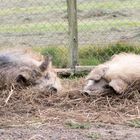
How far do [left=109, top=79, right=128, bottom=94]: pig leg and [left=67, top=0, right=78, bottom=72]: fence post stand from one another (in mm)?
2218

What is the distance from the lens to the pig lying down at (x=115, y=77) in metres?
7.47

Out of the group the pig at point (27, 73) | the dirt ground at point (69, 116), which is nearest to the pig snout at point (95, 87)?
the dirt ground at point (69, 116)

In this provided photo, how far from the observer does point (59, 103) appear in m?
7.26

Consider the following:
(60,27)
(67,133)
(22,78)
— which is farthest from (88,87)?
(60,27)

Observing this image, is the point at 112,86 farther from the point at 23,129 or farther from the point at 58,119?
the point at 23,129

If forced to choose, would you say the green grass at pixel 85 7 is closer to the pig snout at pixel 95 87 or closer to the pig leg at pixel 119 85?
the pig snout at pixel 95 87

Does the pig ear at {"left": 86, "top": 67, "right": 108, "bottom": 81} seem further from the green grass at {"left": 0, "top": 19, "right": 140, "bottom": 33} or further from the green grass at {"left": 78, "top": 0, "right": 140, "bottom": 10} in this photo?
the green grass at {"left": 78, "top": 0, "right": 140, "bottom": 10}

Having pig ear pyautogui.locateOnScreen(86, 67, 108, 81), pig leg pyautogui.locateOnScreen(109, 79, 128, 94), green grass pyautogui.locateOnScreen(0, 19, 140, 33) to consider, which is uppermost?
pig ear pyautogui.locateOnScreen(86, 67, 108, 81)

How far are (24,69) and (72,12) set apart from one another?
2.05m

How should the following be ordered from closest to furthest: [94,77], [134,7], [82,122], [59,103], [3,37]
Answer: [82,122]
[59,103]
[94,77]
[3,37]
[134,7]

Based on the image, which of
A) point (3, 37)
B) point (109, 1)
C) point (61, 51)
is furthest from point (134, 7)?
point (61, 51)

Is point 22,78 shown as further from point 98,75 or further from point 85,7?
point 85,7

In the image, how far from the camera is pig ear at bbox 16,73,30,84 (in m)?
7.72

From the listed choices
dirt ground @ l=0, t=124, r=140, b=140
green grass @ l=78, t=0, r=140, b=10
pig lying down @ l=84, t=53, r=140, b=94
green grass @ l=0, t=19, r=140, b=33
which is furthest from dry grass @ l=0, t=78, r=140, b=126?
green grass @ l=78, t=0, r=140, b=10
